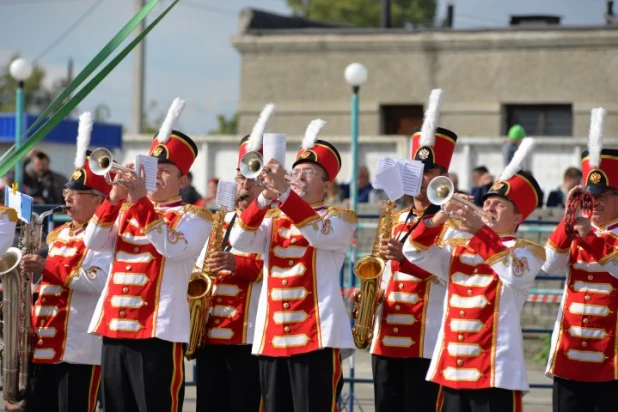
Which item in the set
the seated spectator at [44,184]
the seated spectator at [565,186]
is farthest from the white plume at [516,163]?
the seated spectator at [44,184]

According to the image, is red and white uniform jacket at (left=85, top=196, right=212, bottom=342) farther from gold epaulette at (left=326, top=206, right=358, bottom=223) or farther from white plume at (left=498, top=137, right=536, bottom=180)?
white plume at (left=498, top=137, right=536, bottom=180)

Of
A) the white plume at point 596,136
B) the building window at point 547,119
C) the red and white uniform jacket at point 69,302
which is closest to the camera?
the white plume at point 596,136

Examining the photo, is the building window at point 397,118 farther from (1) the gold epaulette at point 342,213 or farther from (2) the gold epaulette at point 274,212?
(1) the gold epaulette at point 342,213

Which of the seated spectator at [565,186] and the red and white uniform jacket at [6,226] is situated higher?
the seated spectator at [565,186]

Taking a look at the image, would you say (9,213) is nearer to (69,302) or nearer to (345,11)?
(69,302)

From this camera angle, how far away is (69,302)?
8.67 metres

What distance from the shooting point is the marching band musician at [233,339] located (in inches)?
336

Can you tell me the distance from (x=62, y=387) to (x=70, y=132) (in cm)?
1526

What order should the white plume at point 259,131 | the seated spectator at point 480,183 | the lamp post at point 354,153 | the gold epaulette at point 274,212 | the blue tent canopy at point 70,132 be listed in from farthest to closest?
the blue tent canopy at point 70,132
the seated spectator at point 480,183
the lamp post at point 354,153
the gold epaulette at point 274,212
the white plume at point 259,131

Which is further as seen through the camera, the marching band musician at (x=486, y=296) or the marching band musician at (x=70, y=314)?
the marching band musician at (x=70, y=314)

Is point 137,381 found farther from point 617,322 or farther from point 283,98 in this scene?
point 283,98

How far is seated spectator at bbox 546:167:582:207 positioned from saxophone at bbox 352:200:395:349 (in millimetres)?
6631

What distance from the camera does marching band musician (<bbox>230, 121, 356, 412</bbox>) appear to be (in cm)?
785

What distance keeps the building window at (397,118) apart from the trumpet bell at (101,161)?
2180 cm
